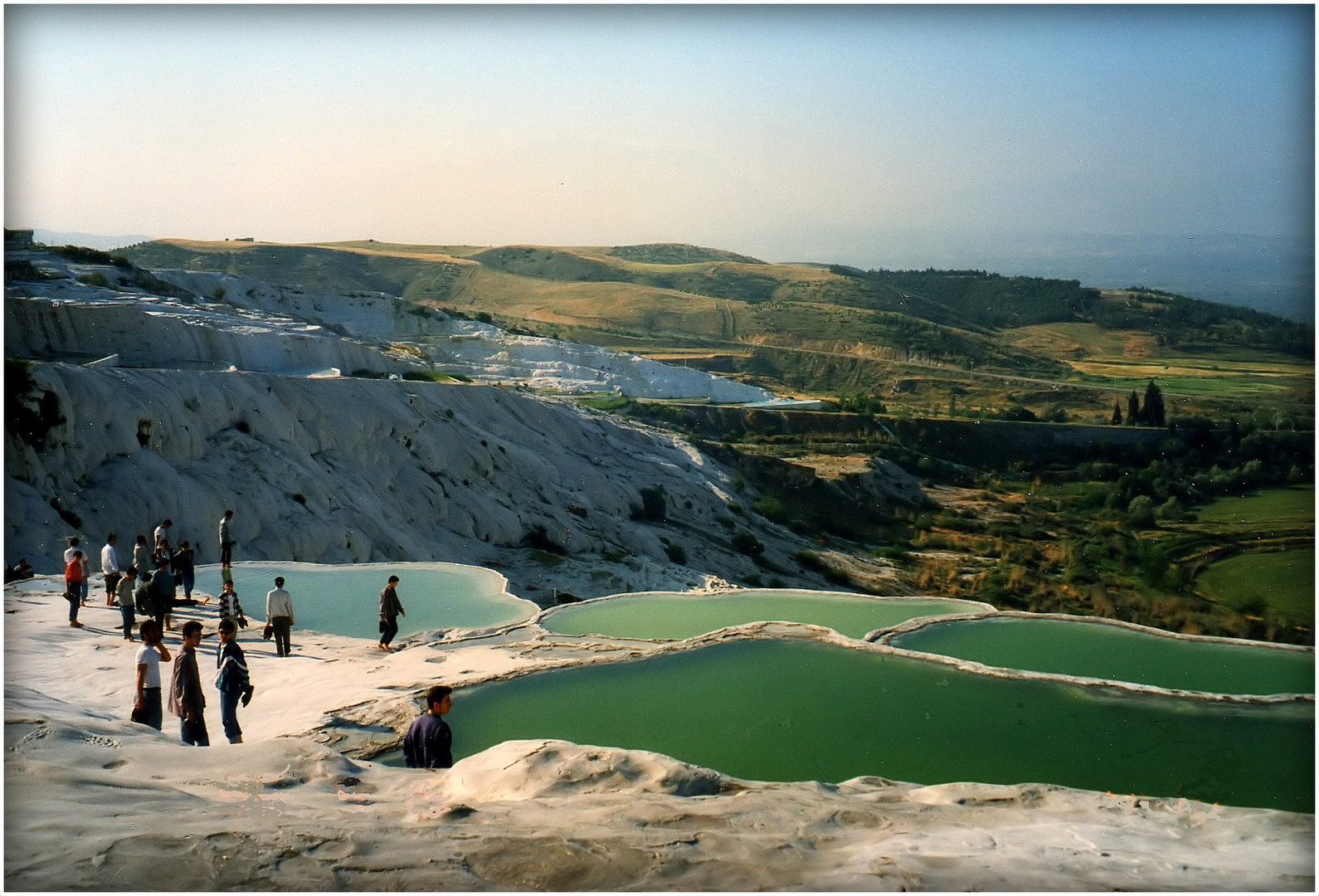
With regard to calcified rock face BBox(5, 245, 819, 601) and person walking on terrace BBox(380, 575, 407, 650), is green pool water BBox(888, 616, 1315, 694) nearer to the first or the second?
person walking on terrace BBox(380, 575, 407, 650)

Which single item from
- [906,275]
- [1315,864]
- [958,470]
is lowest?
[958,470]

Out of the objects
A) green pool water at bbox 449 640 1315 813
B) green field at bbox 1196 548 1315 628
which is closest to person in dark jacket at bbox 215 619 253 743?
green pool water at bbox 449 640 1315 813

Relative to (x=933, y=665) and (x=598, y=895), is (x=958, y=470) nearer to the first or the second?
(x=933, y=665)

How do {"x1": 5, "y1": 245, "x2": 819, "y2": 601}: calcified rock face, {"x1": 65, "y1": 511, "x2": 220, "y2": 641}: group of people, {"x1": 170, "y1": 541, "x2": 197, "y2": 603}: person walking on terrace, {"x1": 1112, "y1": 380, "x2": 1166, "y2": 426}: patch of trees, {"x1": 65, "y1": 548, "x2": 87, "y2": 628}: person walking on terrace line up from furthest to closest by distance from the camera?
{"x1": 1112, "y1": 380, "x2": 1166, "y2": 426}: patch of trees, {"x1": 5, "y1": 245, "x2": 819, "y2": 601}: calcified rock face, {"x1": 170, "y1": 541, "x2": 197, "y2": 603}: person walking on terrace, {"x1": 65, "y1": 548, "x2": 87, "y2": 628}: person walking on terrace, {"x1": 65, "y1": 511, "x2": 220, "y2": 641}: group of people

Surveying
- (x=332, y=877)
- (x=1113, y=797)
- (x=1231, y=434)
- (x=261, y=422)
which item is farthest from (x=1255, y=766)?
(x=1231, y=434)

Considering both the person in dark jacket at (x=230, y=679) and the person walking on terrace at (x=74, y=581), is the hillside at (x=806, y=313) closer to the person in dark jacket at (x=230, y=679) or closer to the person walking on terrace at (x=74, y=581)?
the person walking on terrace at (x=74, y=581)

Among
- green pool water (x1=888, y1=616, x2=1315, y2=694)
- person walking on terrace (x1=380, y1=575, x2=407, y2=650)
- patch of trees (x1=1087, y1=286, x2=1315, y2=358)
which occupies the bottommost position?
green pool water (x1=888, y1=616, x2=1315, y2=694)

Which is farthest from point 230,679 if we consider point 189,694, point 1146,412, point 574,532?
point 1146,412

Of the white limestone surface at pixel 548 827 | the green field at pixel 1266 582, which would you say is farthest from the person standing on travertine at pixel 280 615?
the green field at pixel 1266 582
